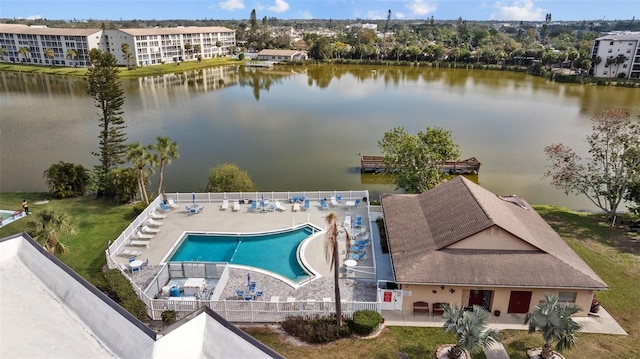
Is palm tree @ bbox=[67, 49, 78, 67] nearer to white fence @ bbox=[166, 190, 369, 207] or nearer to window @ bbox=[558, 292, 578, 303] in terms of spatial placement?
white fence @ bbox=[166, 190, 369, 207]

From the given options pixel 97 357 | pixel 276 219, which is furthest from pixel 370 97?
pixel 97 357

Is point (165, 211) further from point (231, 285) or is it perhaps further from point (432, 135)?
point (432, 135)

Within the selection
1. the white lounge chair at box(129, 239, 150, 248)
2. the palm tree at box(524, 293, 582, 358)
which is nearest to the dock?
the white lounge chair at box(129, 239, 150, 248)

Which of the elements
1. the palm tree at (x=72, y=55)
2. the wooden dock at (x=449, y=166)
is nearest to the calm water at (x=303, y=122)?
the wooden dock at (x=449, y=166)

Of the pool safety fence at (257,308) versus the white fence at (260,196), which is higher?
the white fence at (260,196)

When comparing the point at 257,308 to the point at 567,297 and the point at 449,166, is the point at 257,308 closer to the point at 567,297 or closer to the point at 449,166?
the point at 567,297

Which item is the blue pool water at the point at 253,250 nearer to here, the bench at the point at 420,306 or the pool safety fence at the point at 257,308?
the pool safety fence at the point at 257,308
